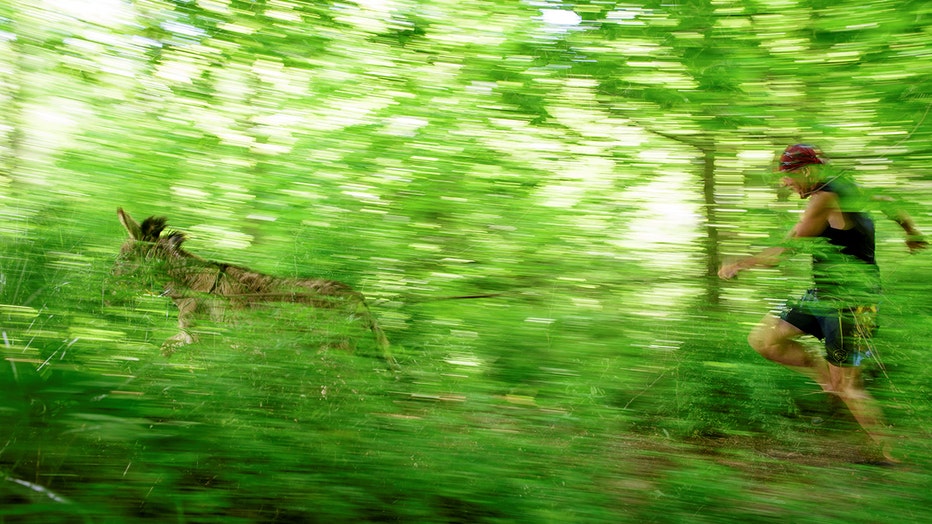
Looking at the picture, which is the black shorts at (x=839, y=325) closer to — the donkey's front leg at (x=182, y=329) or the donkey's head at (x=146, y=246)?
the donkey's front leg at (x=182, y=329)

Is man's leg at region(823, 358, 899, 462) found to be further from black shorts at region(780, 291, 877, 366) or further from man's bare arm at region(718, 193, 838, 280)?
man's bare arm at region(718, 193, 838, 280)

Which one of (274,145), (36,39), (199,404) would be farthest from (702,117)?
(36,39)

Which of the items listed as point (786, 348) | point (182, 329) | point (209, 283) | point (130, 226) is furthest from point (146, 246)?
point (786, 348)

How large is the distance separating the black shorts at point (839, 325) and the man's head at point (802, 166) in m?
0.47

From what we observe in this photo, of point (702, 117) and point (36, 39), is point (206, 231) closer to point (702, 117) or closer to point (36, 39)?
point (36, 39)

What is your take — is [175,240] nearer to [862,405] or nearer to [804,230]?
[804,230]

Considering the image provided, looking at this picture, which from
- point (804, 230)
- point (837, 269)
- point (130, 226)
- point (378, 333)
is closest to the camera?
point (837, 269)

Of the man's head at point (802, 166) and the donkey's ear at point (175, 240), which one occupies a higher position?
the man's head at point (802, 166)

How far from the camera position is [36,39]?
3.60 m

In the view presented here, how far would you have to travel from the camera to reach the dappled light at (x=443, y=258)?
249cm

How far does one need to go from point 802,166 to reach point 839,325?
73 cm

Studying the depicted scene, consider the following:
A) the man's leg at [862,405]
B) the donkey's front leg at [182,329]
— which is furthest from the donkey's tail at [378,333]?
the man's leg at [862,405]

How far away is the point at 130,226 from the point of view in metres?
3.15

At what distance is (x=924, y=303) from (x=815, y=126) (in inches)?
34.6
